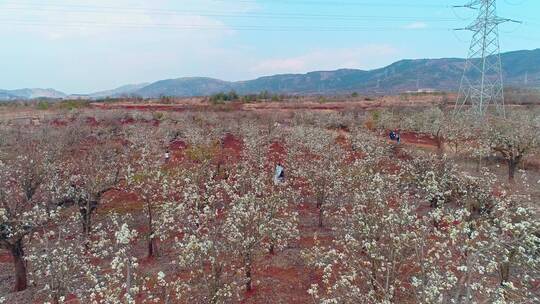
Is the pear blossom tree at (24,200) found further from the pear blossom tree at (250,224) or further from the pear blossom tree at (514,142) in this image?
the pear blossom tree at (514,142)

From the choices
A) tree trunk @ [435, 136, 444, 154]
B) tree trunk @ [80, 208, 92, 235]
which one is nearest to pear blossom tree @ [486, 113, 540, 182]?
tree trunk @ [435, 136, 444, 154]

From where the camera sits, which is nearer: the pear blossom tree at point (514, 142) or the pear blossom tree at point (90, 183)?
the pear blossom tree at point (90, 183)

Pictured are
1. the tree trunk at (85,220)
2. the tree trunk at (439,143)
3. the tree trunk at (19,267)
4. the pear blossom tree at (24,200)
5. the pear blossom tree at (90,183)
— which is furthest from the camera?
the tree trunk at (439,143)

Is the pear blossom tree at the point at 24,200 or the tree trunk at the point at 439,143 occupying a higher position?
the pear blossom tree at the point at 24,200

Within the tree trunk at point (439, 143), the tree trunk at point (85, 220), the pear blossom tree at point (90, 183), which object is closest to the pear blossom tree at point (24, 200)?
the pear blossom tree at point (90, 183)

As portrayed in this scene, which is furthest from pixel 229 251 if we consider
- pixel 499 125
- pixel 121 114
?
pixel 121 114

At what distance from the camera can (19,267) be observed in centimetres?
1566

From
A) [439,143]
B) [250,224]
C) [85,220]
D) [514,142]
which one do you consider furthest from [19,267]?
[439,143]

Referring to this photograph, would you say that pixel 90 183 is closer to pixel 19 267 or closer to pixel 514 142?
pixel 19 267

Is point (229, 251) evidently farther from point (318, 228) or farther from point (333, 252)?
point (318, 228)

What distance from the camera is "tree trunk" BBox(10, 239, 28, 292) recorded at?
15.4 metres

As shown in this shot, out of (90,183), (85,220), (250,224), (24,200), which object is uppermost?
(90,183)

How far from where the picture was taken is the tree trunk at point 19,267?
15438 millimetres

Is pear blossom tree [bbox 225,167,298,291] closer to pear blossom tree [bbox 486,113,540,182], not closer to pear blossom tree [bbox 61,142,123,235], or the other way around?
pear blossom tree [bbox 61,142,123,235]
